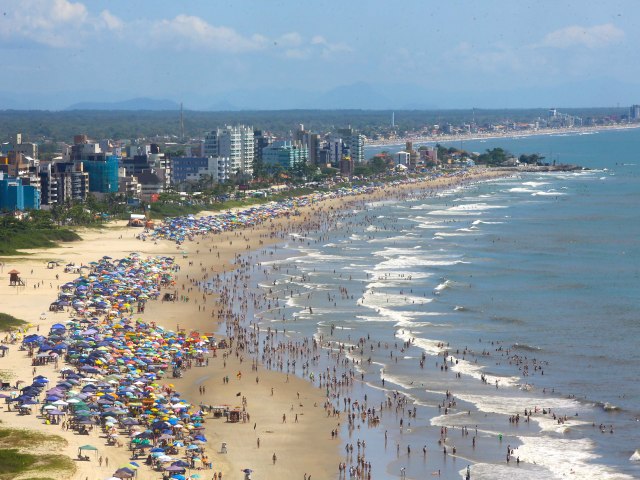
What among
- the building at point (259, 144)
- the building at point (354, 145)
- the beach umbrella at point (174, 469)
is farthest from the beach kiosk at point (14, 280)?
the building at point (354, 145)

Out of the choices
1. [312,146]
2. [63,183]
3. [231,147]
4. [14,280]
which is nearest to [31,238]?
[14,280]

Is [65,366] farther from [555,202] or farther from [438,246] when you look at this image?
[555,202]

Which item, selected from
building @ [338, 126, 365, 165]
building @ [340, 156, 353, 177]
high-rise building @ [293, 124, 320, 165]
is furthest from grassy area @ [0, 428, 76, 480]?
building @ [338, 126, 365, 165]

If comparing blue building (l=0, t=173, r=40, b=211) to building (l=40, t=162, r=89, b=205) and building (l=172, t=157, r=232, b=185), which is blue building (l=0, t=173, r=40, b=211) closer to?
building (l=40, t=162, r=89, b=205)

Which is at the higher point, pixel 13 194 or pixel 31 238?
pixel 13 194

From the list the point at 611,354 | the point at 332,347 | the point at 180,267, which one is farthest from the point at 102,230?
the point at 611,354

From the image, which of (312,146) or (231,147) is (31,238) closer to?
(231,147)
